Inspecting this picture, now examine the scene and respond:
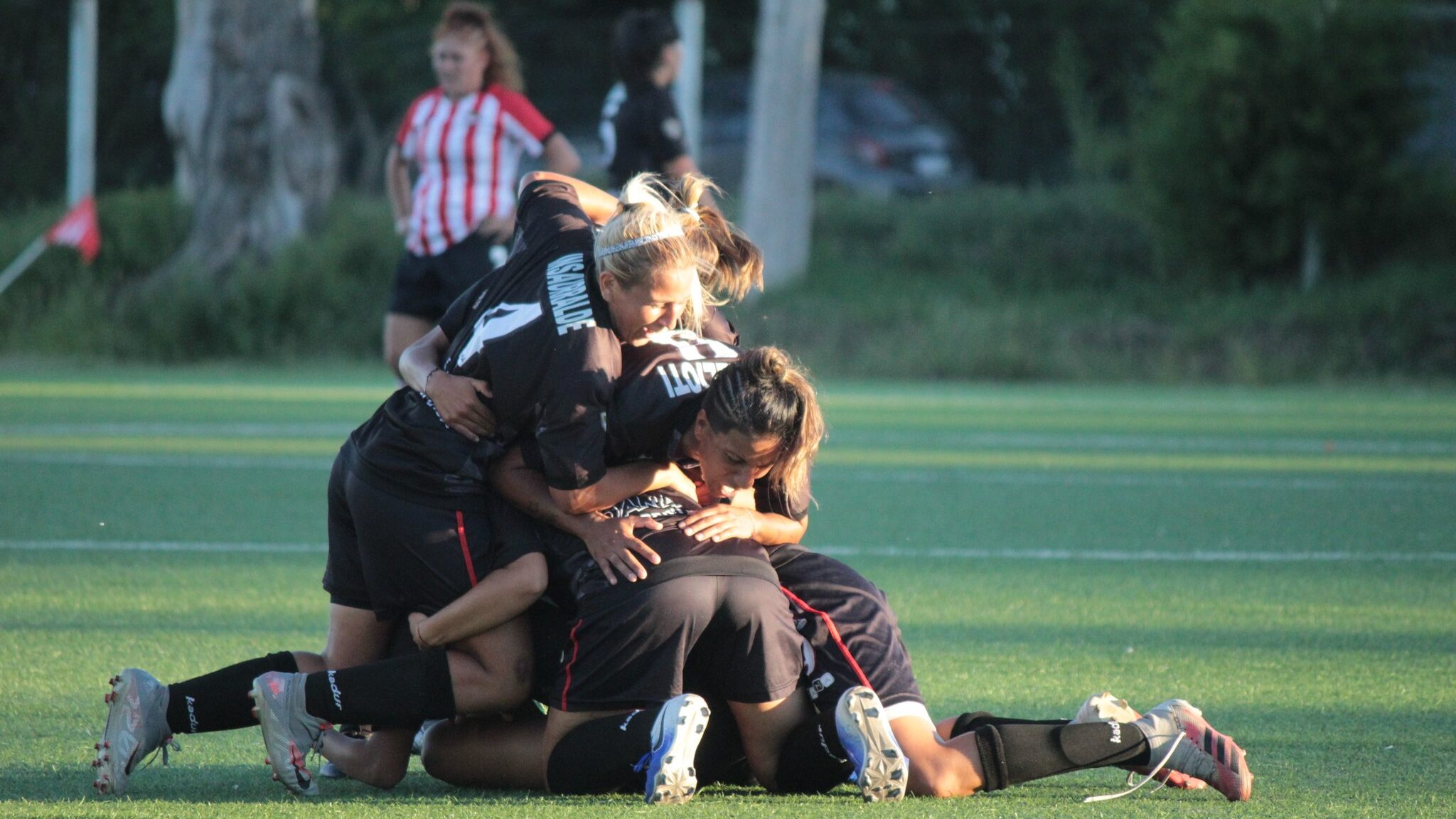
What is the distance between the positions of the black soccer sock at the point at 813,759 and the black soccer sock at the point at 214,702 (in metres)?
1.01

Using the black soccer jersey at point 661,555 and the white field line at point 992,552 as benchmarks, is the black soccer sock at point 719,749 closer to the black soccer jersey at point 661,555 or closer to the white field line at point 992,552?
the black soccer jersey at point 661,555

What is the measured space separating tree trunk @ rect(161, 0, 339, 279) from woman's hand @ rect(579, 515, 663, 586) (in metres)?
14.4

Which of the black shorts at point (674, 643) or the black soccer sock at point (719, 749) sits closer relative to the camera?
the black shorts at point (674, 643)

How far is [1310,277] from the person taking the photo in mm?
17609

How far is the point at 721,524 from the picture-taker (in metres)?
3.44

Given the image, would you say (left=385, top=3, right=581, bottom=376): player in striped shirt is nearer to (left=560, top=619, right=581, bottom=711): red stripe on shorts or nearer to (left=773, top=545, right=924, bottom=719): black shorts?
(left=773, top=545, right=924, bottom=719): black shorts

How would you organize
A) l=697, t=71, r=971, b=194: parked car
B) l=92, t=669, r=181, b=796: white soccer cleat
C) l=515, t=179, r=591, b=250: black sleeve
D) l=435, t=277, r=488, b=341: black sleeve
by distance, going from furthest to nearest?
l=697, t=71, r=971, b=194: parked car → l=435, t=277, r=488, b=341: black sleeve → l=515, t=179, r=591, b=250: black sleeve → l=92, t=669, r=181, b=796: white soccer cleat

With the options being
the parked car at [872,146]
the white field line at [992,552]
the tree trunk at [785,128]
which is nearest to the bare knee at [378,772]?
the white field line at [992,552]

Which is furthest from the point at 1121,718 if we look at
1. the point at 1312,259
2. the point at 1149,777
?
the point at 1312,259

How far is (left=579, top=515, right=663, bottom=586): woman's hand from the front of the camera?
3336 mm

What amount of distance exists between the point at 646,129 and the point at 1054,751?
5.25m

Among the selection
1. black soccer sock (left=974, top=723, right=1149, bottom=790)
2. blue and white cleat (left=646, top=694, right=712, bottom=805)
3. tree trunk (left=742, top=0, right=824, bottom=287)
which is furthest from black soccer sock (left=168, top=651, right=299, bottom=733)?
tree trunk (left=742, top=0, right=824, bottom=287)

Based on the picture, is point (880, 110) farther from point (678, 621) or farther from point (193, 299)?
point (678, 621)

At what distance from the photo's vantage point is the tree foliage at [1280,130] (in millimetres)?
16797
